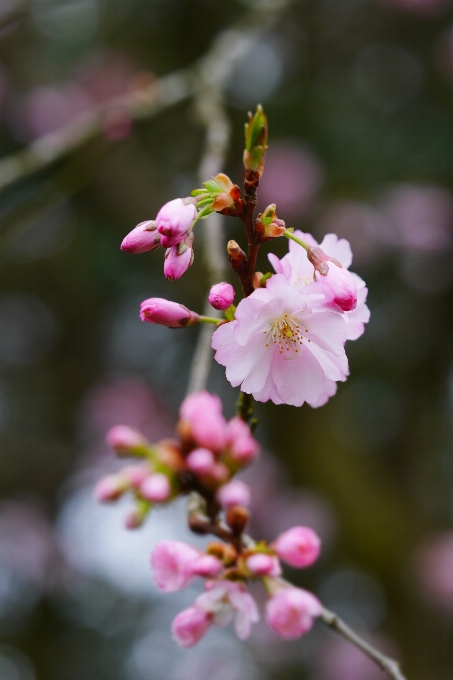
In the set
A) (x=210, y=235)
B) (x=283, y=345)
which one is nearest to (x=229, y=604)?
(x=283, y=345)

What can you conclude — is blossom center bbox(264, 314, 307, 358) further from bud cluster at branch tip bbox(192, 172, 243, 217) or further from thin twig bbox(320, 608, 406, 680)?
thin twig bbox(320, 608, 406, 680)

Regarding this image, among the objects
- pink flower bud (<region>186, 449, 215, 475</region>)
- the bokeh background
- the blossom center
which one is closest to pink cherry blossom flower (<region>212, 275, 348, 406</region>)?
the blossom center

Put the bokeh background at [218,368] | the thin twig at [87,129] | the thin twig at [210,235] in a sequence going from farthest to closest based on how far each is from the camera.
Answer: the bokeh background at [218,368], the thin twig at [87,129], the thin twig at [210,235]

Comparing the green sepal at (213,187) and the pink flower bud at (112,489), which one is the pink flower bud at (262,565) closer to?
the pink flower bud at (112,489)

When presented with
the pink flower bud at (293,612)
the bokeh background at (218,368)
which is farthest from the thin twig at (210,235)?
the bokeh background at (218,368)

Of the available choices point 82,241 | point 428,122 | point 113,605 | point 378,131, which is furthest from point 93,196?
point 113,605

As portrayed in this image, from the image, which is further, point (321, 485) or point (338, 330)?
point (321, 485)

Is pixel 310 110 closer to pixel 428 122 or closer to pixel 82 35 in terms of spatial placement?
pixel 428 122
